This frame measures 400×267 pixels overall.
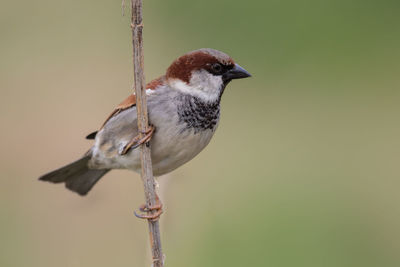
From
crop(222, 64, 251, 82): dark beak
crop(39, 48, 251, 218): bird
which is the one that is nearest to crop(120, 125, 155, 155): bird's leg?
crop(39, 48, 251, 218): bird

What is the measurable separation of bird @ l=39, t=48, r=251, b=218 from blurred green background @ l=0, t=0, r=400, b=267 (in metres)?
0.32

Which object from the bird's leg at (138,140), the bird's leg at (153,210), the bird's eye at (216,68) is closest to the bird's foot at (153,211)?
the bird's leg at (153,210)

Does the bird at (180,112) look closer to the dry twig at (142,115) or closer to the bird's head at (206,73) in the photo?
the bird's head at (206,73)

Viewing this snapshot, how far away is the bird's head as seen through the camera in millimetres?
2359

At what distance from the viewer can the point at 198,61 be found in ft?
7.77

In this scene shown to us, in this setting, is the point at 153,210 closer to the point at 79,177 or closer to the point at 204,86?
the point at 204,86

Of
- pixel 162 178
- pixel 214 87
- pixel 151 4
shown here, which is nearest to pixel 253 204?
pixel 162 178

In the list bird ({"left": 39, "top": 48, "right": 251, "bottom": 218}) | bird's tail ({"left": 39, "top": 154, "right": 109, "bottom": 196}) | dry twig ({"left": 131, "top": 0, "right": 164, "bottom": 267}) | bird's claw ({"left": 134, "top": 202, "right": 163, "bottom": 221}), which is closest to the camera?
dry twig ({"left": 131, "top": 0, "right": 164, "bottom": 267})

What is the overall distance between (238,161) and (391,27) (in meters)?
1.65

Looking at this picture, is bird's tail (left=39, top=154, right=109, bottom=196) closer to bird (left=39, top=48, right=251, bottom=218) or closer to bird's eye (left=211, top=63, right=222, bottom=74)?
bird (left=39, top=48, right=251, bottom=218)

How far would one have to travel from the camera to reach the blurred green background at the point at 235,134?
3.04m

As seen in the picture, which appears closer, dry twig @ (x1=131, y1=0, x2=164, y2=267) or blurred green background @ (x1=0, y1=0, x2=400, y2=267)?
dry twig @ (x1=131, y1=0, x2=164, y2=267)

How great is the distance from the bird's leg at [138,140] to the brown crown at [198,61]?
257mm

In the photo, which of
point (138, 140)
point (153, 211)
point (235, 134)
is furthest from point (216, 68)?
point (235, 134)
